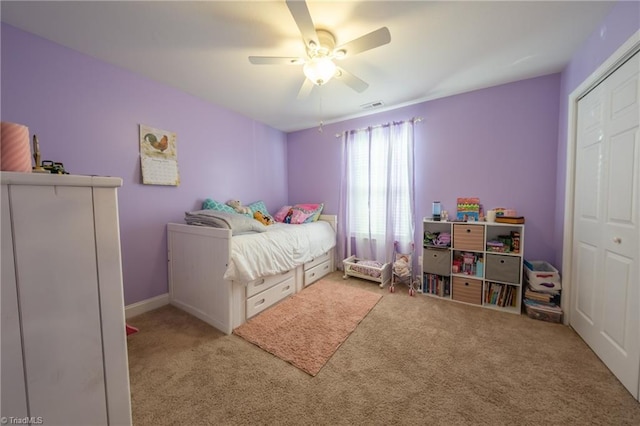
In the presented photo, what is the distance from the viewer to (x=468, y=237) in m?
2.38

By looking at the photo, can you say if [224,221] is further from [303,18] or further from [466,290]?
[466,290]

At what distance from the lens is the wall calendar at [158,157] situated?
87.6 inches

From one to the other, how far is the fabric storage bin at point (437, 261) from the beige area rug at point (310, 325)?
0.68 m

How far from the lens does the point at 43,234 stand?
23.4 inches

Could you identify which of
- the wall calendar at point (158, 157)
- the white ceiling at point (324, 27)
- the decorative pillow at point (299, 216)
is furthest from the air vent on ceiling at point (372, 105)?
the wall calendar at point (158, 157)

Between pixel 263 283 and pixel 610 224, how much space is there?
271cm

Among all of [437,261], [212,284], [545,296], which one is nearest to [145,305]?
[212,284]

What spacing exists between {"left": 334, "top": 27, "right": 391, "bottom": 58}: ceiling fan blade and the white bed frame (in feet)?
5.25

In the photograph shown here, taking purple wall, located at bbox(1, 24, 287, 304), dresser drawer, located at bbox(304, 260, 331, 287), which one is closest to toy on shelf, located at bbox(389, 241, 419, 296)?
dresser drawer, located at bbox(304, 260, 331, 287)

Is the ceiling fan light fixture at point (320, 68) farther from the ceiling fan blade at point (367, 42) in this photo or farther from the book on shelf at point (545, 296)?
the book on shelf at point (545, 296)

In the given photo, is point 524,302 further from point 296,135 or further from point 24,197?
point 296,135

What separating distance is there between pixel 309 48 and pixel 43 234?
1682 millimetres

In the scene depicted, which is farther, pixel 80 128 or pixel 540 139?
pixel 540 139

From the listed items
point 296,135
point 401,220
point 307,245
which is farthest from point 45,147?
point 401,220
